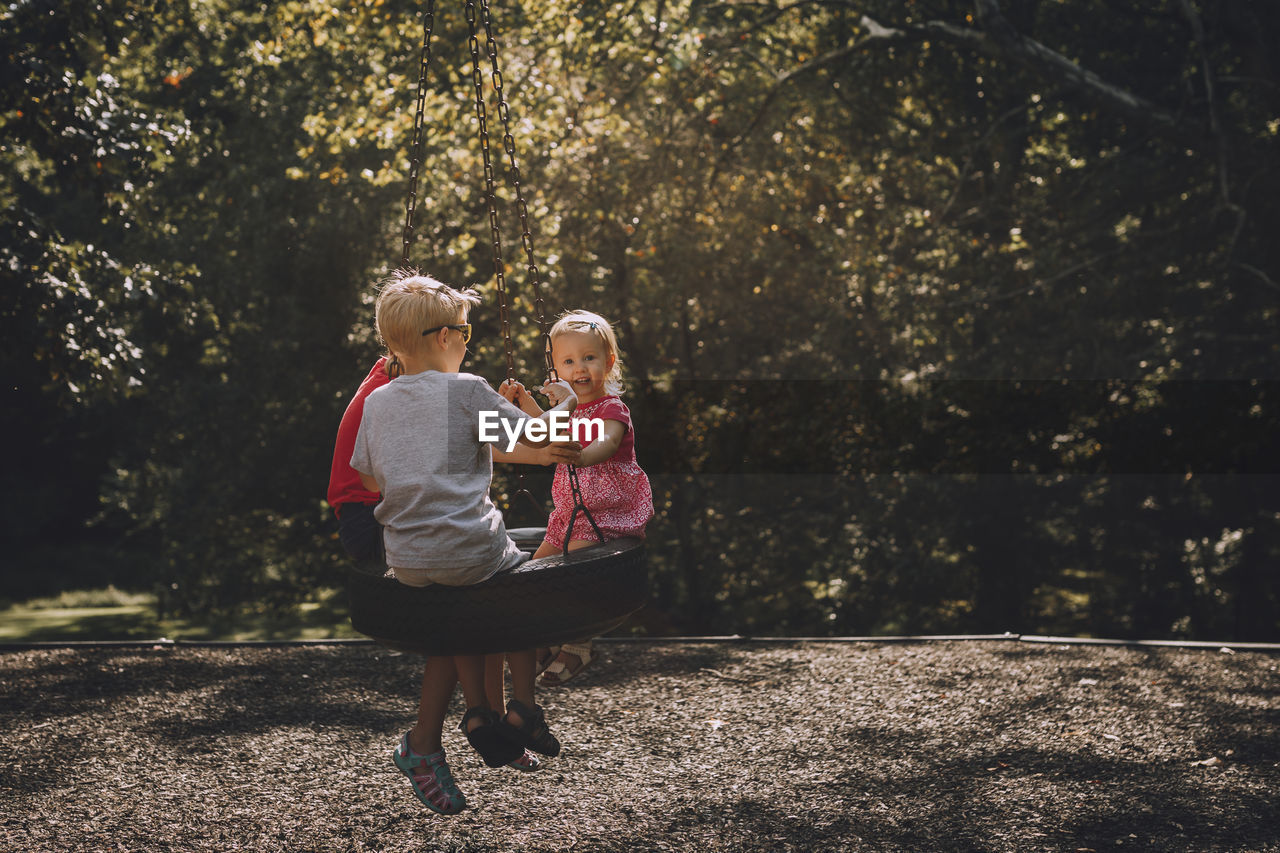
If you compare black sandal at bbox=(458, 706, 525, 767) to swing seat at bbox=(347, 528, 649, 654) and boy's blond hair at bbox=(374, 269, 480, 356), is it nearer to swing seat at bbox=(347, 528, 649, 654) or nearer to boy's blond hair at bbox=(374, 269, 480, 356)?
swing seat at bbox=(347, 528, 649, 654)

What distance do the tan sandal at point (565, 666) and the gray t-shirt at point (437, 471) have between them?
0.81 metres

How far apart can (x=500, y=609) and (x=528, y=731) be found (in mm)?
529

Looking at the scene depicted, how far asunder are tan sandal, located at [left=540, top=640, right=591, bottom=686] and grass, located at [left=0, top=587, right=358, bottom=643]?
7159 mm

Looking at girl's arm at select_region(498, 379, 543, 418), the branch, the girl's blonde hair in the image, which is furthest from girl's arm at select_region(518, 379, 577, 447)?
the branch

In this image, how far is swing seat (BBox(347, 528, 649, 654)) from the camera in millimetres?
2822

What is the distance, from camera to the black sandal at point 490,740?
3.10m

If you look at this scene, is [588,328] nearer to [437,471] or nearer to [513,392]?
[513,392]

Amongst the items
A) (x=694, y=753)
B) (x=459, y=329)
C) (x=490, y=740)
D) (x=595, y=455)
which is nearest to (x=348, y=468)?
(x=459, y=329)

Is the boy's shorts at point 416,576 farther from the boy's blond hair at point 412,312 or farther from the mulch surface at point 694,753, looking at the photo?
the mulch surface at point 694,753

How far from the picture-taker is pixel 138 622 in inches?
485

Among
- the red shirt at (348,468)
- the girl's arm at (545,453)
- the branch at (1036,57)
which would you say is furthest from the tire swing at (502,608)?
the branch at (1036,57)

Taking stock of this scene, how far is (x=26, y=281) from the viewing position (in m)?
7.53

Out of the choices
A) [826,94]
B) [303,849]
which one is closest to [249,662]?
[303,849]

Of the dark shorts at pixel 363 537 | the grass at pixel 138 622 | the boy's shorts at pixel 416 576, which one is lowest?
the grass at pixel 138 622
